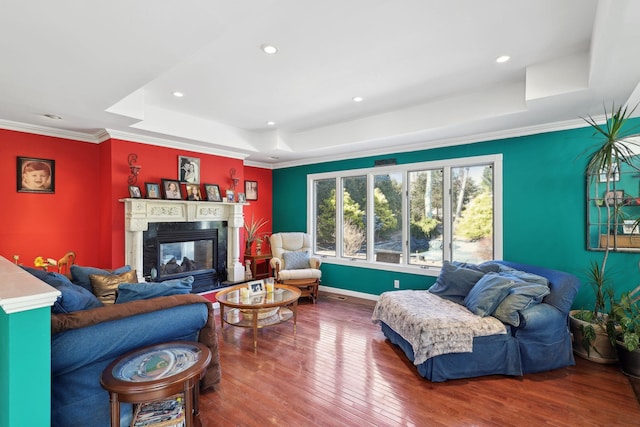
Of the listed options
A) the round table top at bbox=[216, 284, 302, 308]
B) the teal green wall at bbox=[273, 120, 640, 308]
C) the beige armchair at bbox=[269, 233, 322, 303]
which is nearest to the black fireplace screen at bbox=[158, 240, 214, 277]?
the beige armchair at bbox=[269, 233, 322, 303]

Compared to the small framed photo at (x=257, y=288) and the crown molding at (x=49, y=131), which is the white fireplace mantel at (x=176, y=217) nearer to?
the crown molding at (x=49, y=131)

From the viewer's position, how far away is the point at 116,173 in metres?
4.09

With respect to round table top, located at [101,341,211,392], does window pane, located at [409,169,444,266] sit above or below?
above

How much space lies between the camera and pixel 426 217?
4.78m

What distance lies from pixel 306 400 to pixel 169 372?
1166 millimetres

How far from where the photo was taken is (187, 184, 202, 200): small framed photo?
4.75m

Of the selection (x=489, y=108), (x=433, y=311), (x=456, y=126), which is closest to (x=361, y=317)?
(x=433, y=311)

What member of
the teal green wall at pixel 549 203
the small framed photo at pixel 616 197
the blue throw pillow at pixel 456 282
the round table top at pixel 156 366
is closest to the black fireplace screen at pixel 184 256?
the round table top at pixel 156 366

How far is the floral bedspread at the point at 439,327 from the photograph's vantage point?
2.68 meters

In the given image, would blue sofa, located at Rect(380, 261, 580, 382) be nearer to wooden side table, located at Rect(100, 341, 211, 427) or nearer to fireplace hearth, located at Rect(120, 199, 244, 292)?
wooden side table, located at Rect(100, 341, 211, 427)

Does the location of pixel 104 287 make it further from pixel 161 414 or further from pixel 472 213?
pixel 472 213

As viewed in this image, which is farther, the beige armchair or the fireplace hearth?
the beige armchair

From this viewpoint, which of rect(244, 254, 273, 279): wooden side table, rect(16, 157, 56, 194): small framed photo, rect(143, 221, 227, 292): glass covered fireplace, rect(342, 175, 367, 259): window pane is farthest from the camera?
rect(244, 254, 273, 279): wooden side table

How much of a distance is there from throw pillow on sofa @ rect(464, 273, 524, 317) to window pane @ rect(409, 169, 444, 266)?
5.10ft
